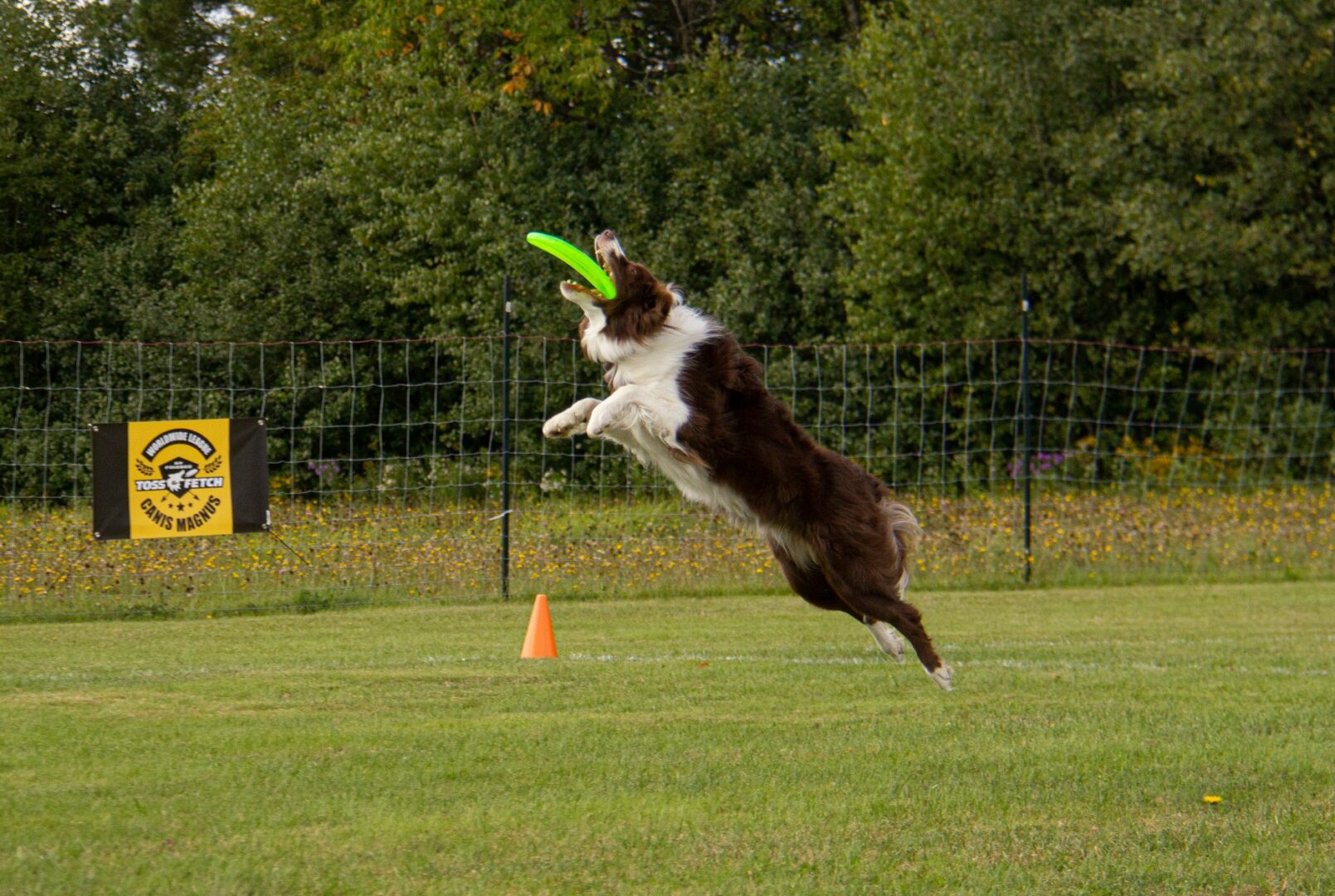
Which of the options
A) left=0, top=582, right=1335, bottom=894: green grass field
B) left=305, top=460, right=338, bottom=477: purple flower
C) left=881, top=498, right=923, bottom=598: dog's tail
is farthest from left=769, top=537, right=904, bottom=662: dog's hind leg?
left=305, top=460, right=338, bottom=477: purple flower

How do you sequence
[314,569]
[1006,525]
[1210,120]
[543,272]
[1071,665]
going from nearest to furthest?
[1071,665] → [314,569] → [1006,525] → [1210,120] → [543,272]

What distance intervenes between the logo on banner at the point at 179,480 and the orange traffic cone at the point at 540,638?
3118 mm

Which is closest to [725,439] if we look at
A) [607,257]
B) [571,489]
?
[607,257]

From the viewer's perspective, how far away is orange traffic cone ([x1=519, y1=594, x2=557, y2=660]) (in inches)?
318

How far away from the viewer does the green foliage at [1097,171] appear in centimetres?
1738

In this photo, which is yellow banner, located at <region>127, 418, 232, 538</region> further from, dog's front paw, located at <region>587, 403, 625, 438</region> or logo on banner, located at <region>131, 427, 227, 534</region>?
dog's front paw, located at <region>587, 403, 625, 438</region>

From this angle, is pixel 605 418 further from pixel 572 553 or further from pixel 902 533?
pixel 572 553

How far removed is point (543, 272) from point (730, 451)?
587 inches

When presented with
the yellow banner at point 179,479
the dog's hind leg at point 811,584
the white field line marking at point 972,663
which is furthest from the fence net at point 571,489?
the dog's hind leg at point 811,584

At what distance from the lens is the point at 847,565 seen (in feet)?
21.3

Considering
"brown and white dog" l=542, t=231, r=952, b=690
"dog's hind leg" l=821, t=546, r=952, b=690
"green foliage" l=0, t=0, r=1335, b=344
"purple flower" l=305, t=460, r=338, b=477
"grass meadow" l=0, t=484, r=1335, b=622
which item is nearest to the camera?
"brown and white dog" l=542, t=231, r=952, b=690

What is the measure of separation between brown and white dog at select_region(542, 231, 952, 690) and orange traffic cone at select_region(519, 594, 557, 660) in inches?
75.6

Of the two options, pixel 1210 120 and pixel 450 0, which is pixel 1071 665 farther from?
pixel 450 0

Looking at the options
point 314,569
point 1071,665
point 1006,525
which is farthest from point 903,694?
point 1006,525
